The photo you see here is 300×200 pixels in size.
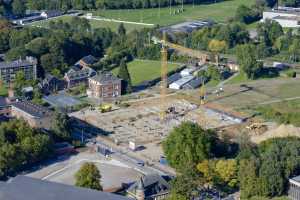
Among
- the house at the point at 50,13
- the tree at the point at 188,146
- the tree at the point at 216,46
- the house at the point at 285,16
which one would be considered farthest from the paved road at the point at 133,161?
the house at the point at 50,13

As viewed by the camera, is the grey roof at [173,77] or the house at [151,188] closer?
the house at [151,188]

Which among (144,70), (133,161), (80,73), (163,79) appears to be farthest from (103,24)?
(133,161)

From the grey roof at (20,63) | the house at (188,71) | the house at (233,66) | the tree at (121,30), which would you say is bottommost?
the house at (188,71)

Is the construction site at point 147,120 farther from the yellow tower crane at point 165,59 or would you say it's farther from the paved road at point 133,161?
the paved road at point 133,161

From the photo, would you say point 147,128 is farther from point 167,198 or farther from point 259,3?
point 259,3

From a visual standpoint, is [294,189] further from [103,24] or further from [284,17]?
[103,24]

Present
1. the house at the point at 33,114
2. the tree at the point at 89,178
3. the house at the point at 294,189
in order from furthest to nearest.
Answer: the house at the point at 33,114, the house at the point at 294,189, the tree at the point at 89,178
